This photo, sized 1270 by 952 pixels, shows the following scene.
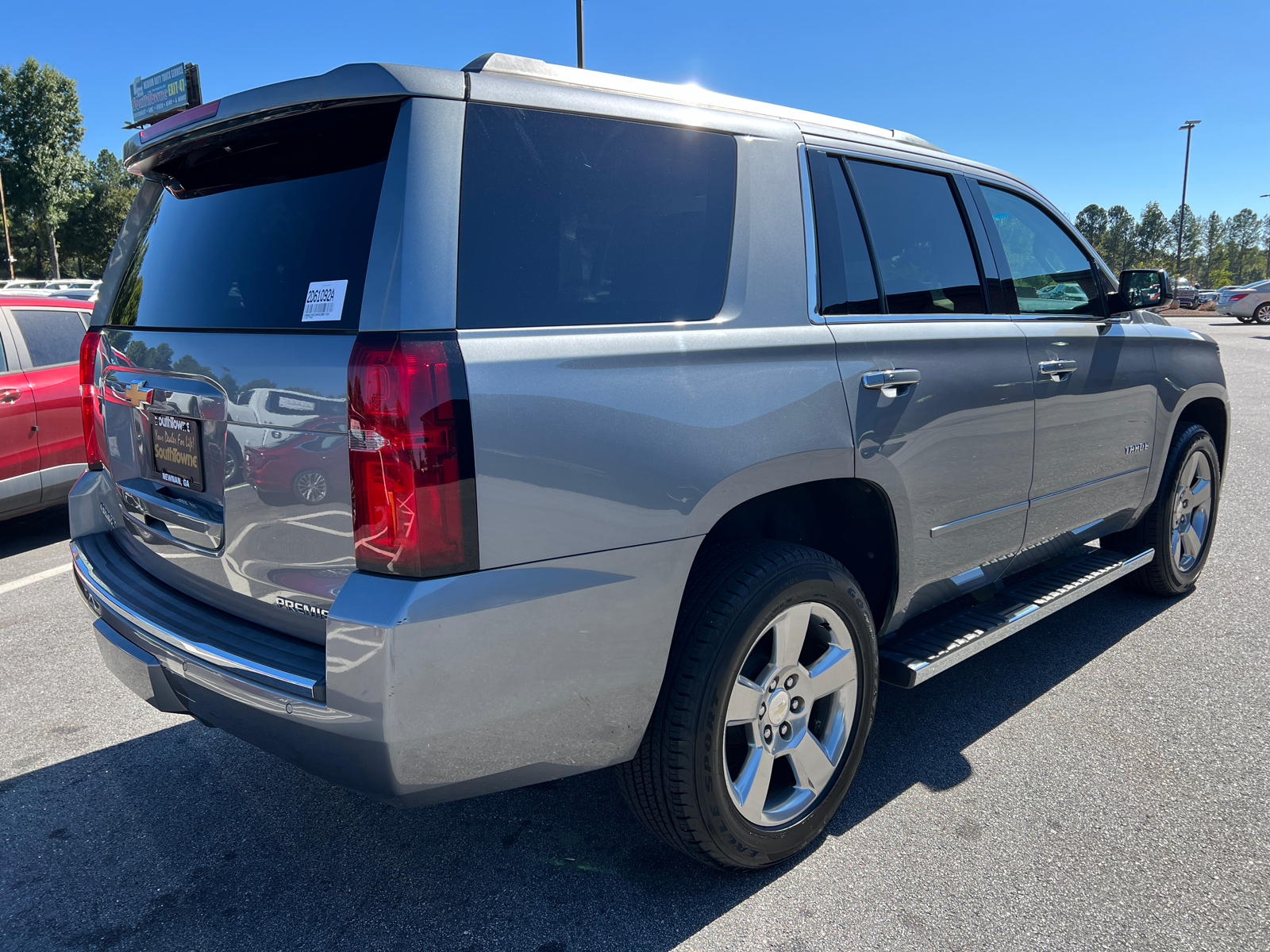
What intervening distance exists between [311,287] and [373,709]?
36.8 inches

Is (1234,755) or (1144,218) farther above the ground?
(1144,218)

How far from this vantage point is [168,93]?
2.71 m

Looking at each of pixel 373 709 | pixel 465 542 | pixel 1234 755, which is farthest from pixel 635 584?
pixel 1234 755

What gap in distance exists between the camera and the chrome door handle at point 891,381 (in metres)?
2.55

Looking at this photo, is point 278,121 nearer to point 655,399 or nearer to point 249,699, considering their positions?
point 655,399

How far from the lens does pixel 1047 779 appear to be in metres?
2.90

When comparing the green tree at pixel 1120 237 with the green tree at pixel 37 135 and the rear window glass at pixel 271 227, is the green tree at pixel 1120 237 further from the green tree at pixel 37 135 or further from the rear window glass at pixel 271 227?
the rear window glass at pixel 271 227

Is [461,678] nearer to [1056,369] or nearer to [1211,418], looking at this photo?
[1056,369]

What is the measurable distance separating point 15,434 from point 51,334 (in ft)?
2.71

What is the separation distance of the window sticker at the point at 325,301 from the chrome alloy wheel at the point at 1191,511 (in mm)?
4052

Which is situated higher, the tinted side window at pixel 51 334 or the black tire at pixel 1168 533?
the tinted side window at pixel 51 334

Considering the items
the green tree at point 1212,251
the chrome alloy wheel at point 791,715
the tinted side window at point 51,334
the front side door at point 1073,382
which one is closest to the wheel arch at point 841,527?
the chrome alloy wheel at point 791,715

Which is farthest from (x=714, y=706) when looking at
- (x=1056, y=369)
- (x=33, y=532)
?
(x=33, y=532)

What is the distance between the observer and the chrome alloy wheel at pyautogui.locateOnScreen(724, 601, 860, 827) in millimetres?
2354
